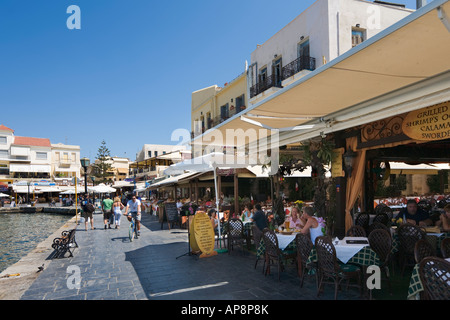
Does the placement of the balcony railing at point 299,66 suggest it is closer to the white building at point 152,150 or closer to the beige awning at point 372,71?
the beige awning at point 372,71

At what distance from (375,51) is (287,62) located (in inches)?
661

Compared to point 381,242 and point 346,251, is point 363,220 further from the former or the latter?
point 346,251

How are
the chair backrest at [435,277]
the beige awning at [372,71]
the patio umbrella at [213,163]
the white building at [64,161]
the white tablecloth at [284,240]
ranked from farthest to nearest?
the white building at [64,161]
the patio umbrella at [213,163]
the white tablecloth at [284,240]
the chair backrest at [435,277]
the beige awning at [372,71]

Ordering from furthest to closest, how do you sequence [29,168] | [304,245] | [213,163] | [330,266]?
[29,168] → [213,163] → [304,245] → [330,266]

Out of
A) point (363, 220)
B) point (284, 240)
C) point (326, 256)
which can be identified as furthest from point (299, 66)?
point (326, 256)

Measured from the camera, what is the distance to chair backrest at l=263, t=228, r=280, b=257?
5468 millimetres

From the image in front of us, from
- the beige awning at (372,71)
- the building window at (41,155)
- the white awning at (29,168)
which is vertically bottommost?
the beige awning at (372,71)

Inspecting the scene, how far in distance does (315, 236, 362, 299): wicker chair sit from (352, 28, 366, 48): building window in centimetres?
1563

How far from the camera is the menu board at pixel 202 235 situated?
7473 mm

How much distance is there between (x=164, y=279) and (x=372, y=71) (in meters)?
4.93

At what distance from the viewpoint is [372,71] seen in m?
3.73

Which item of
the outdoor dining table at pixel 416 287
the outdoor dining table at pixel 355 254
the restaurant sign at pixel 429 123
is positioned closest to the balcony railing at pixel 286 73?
the restaurant sign at pixel 429 123

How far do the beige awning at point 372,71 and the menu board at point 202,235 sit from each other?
9.36ft
